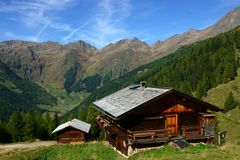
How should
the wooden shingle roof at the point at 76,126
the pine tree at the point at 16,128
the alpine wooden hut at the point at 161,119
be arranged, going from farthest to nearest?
the pine tree at the point at 16,128 → the wooden shingle roof at the point at 76,126 → the alpine wooden hut at the point at 161,119

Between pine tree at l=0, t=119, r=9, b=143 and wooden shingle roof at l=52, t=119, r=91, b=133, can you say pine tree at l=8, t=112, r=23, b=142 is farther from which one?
wooden shingle roof at l=52, t=119, r=91, b=133

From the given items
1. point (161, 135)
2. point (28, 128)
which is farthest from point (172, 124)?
point (28, 128)

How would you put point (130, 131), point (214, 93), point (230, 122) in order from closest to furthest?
point (130, 131), point (230, 122), point (214, 93)

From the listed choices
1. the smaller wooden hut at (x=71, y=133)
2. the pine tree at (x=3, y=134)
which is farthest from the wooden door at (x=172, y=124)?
the pine tree at (x=3, y=134)

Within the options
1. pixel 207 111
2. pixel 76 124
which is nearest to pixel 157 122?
pixel 207 111

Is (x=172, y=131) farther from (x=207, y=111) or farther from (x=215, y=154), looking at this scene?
(x=215, y=154)

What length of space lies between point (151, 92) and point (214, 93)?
5076 inches

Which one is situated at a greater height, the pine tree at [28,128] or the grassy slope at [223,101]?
the grassy slope at [223,101]

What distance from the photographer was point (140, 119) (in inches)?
1357

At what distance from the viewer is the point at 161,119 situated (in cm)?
3528

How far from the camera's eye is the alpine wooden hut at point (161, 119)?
110 ft

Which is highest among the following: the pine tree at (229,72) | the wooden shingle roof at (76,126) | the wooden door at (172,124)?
the pine tree at (229,72)

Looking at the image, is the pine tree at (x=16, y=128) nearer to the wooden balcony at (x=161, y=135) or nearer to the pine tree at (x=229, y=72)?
the wooden balcony at (x=161, y=135)

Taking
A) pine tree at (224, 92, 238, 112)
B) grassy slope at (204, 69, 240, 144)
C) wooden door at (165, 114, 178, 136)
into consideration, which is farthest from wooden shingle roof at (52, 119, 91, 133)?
pine tree at (224, 92, 238, 112)
